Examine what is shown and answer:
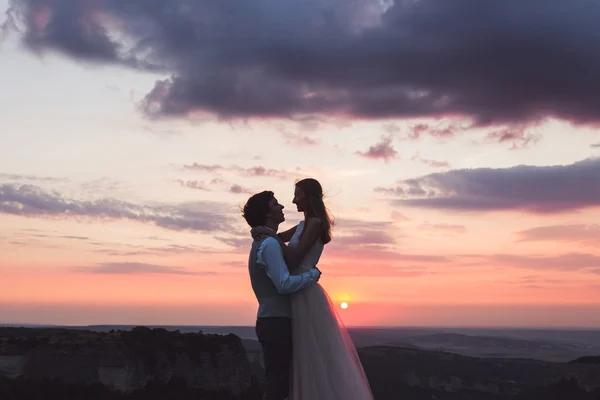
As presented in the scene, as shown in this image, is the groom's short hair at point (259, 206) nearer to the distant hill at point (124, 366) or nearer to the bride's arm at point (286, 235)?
the bride's arm at point (286, 235)

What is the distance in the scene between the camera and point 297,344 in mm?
8492

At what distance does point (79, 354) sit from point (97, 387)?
499 cm

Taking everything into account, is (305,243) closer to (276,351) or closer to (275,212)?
(275,212)

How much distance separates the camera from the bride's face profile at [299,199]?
840 centimetres

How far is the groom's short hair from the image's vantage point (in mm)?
8391

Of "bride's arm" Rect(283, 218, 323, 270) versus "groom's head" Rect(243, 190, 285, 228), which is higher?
"groom's head" Rect(243, 190, 285, 228)

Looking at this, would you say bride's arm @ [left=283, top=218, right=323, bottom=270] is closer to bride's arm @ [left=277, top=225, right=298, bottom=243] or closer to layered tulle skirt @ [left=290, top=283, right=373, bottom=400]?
layered tulle skirt @ [left=290, top=283, right=373, bottom=400]

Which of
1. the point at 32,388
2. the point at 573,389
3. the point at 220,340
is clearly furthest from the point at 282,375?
the point at 573,389

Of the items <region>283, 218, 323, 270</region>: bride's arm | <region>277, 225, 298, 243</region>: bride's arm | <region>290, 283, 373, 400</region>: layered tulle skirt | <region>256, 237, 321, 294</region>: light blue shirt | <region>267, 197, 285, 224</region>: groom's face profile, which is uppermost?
<region>267, 197, 285, 224</region>: groom's face profile

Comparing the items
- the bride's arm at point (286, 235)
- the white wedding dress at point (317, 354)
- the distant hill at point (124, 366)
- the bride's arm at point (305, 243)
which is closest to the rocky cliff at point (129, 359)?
the distant hill at point (124, 366)

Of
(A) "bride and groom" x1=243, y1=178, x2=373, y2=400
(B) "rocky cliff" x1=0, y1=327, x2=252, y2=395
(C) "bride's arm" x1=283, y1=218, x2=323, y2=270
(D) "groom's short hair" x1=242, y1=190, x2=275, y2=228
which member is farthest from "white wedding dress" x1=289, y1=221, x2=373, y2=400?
(B) "rocky cliff" x1=0, y1=327, x2=252, y2=395

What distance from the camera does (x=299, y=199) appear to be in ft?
27.6

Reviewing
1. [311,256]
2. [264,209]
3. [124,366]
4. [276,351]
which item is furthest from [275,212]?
[124,366]

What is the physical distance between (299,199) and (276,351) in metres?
1.56
